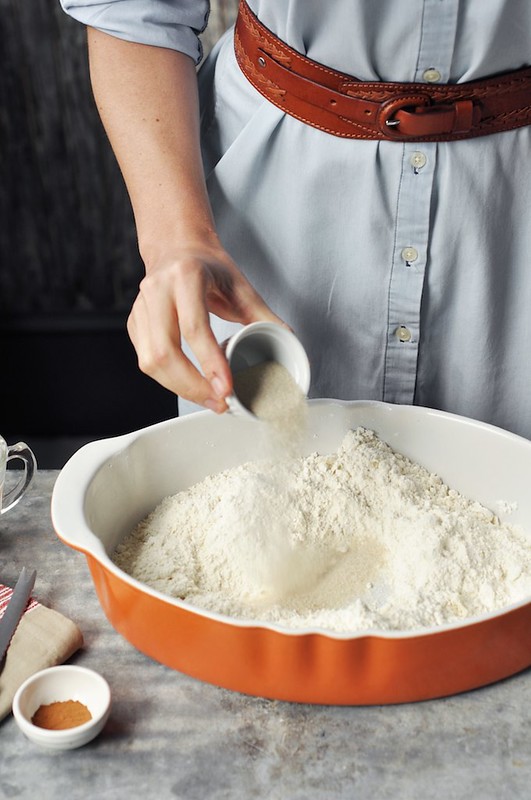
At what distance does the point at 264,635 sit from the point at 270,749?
0.32 ft

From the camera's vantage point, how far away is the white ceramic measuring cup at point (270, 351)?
0.87 m

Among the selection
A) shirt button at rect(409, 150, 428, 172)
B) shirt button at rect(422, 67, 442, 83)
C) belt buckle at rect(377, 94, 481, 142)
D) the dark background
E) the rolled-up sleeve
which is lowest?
the dark background

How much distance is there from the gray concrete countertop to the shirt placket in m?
0.46

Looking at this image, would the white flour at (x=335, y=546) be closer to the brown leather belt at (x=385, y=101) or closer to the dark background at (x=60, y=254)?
the brown leather belt at (x=385, y=101)

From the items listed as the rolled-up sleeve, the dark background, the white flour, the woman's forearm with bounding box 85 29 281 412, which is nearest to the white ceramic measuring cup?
the woman's forearm with bounding box 85 29 281 412

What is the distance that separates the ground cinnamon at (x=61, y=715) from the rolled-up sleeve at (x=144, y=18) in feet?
2.48

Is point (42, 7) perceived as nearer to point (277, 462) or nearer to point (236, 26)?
point (236, 26)

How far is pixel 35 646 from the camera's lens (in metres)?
0.81

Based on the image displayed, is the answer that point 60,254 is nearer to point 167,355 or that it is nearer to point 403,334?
point 403,334

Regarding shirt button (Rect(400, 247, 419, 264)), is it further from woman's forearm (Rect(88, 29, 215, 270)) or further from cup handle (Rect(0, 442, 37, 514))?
cup handle (Rect(0, 442, 37, 514))

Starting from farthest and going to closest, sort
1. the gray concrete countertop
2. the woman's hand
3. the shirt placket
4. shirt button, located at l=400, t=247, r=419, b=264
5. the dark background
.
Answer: the dark background
shirt button, located at l=400, t=247, r=419, b=264
the shirt placket
the woman's hand
the gray concrete countertop

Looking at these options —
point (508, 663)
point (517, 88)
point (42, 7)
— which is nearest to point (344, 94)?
point (517, 88)

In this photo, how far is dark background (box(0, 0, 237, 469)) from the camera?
2186mm

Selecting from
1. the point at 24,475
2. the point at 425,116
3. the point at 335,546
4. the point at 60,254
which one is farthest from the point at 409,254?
the point at 60,254
